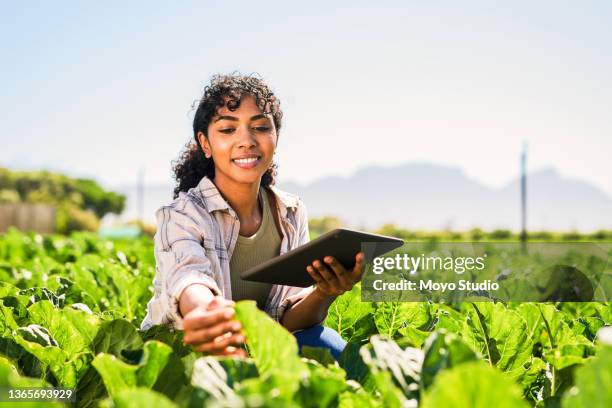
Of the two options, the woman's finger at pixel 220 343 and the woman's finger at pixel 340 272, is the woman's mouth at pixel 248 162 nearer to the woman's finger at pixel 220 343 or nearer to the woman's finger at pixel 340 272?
the woman's finger at pixel 340 272

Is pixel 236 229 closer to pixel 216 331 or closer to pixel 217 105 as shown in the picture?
pixel 217 105

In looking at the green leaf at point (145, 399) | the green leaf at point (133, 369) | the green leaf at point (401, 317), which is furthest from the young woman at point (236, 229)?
the green leaf at point (145, 399)

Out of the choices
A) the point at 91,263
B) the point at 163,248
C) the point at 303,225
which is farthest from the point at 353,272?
the point at 91,263

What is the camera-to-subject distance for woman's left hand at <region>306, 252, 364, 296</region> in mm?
2135

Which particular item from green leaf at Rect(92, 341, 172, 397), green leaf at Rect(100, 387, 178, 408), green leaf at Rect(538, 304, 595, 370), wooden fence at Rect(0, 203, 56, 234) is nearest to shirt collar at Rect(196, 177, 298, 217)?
green leaf at Rect(538, 304, 595, 370)

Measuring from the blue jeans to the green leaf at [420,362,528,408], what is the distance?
143cm

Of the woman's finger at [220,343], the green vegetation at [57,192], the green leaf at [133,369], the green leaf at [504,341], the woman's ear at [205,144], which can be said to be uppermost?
the woman's ear at [205,144]

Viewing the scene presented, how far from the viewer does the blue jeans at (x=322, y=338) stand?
2.33 meters

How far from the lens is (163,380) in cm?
129

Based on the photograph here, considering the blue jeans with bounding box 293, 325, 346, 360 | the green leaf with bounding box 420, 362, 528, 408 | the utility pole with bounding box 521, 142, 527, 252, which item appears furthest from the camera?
the utility pole with bounding box 521, 142, 527, 252

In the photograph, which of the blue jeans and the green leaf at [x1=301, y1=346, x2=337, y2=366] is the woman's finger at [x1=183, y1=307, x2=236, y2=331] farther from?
the blue jeans

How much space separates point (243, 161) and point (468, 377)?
6.00ft

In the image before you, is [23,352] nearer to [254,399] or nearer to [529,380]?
[254,399]

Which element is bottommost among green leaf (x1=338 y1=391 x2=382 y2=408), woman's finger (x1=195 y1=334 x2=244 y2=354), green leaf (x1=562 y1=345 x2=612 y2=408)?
woman's finger (x1=195 y1=334 x2=244 y2=354)
